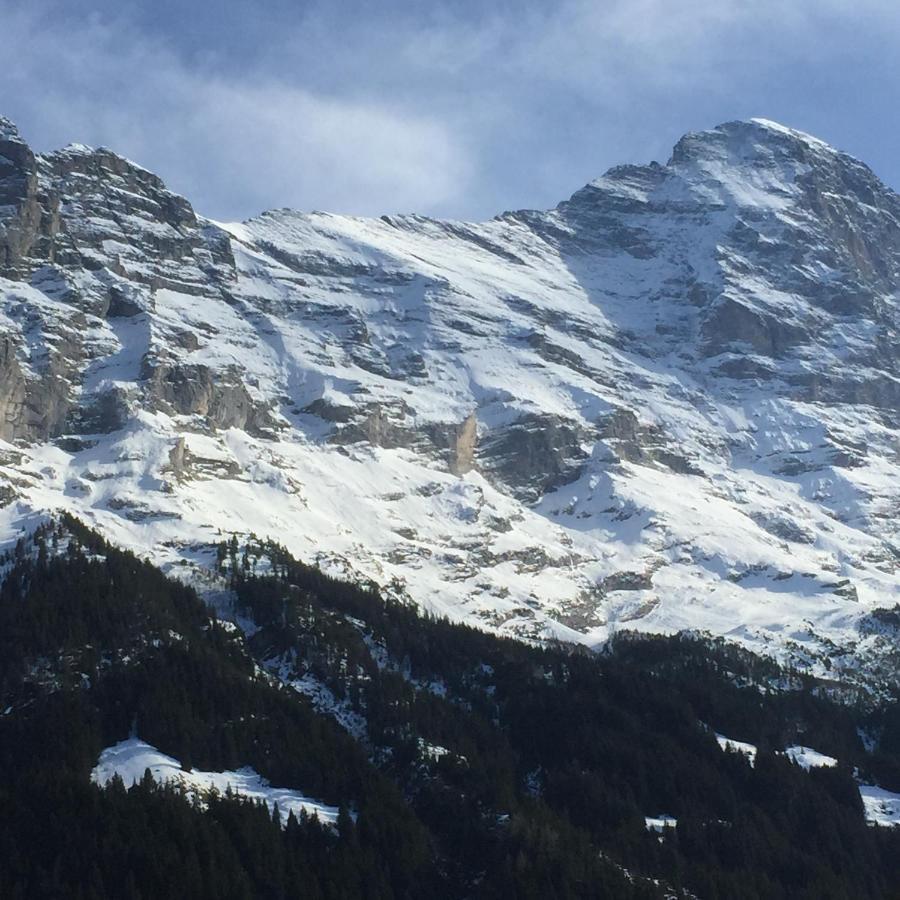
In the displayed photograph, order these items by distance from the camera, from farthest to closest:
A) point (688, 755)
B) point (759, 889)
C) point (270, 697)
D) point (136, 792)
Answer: point (688, 755)
point (270, 697)
point (759, 889)
point (136, 792)

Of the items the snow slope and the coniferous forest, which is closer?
the coniferous forest

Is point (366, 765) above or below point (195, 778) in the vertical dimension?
above

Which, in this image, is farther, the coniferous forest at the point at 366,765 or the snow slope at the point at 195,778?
the snow slope at the point at 195,778

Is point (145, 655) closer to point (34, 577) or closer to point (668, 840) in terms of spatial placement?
point (34, 577)

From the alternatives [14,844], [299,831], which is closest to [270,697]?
[299,831]

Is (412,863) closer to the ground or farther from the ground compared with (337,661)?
closer to the ground

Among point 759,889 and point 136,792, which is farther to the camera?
point 759,889

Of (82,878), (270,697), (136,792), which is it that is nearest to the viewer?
(82,878)

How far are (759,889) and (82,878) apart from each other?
6438cm

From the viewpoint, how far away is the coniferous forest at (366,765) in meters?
138

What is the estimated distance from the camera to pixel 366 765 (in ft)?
519

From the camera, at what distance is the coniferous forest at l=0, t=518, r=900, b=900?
13750 centimetres

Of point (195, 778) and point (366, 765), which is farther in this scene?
point (366, 765)

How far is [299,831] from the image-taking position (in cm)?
14350
